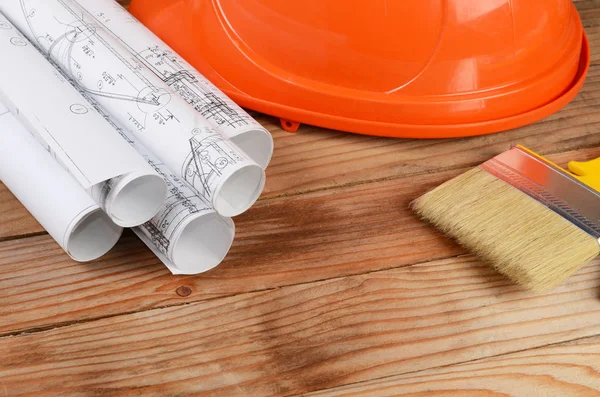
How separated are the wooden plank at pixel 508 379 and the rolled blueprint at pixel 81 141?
330mm

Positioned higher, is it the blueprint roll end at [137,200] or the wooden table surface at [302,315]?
the blueprint roll end at [137,200]

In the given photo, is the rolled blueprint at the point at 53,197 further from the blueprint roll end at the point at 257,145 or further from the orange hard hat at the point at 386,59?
the orange hard hat at the point at 386,59

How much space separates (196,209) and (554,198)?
1.66 ft

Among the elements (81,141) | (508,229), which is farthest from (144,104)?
(508,229)

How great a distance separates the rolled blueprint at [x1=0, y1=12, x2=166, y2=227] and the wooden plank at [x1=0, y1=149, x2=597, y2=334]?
10cm

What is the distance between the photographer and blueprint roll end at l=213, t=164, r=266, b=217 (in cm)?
97

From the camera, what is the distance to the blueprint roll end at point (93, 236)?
97 centimetres

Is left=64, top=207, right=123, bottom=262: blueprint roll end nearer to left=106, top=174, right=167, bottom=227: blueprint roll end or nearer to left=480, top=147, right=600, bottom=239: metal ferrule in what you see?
left=106, top=174, right=167, bottom=227: blueprint roll end

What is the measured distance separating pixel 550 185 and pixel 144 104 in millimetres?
588

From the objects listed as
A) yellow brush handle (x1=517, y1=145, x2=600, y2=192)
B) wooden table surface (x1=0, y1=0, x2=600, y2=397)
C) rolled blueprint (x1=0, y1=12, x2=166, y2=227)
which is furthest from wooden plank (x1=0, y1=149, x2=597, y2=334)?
yellow brush handle (x1=517, y1=145, x2=600, y2=192)

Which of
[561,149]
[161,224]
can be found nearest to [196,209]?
[161,224]

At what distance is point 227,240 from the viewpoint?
1.00m

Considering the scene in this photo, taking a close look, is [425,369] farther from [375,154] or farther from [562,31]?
[562,31]

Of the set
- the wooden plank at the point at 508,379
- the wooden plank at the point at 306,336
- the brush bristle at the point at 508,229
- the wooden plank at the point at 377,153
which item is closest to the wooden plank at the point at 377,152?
the wooden plank at the point at 377,153
